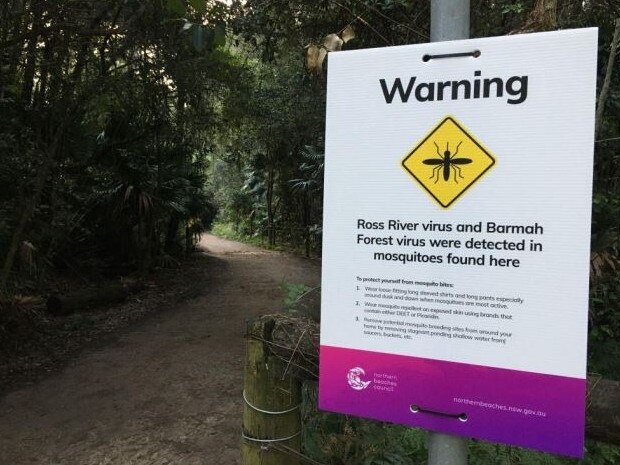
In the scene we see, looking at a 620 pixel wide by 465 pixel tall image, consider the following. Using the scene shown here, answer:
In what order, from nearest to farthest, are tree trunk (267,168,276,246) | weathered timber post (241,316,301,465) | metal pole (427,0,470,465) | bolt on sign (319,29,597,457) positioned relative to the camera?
bolt on sign (319,29,597,457)
metal pole (427,0,470,465)
weathered timber post (241,316,301,465)
tree trunk (267,168,276,246)

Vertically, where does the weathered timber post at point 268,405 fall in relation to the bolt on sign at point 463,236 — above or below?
below

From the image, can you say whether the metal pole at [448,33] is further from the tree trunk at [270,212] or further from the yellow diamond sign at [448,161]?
the tree trunk at [270,212]

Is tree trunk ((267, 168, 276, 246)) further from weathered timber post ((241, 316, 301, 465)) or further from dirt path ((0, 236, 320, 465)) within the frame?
weathered timber post ((241, 316, 301, 465))

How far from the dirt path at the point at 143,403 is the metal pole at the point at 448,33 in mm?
3171

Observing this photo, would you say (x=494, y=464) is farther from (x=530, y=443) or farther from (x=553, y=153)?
(x=553, y=153)

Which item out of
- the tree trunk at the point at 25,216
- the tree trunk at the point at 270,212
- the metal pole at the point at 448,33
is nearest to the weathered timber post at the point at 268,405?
the metal pole at the point at 448,33

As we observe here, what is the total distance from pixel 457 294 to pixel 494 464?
1397mm

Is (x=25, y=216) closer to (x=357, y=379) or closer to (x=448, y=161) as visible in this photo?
(x=357, y=379)

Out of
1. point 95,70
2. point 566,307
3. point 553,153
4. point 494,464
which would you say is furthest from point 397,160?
point 95,70

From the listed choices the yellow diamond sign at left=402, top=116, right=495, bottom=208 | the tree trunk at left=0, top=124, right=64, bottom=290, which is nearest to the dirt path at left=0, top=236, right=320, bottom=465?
the tree trunk at left=0, top=124, right=64, bottom=290

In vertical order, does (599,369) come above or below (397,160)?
below

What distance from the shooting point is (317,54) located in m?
2.84

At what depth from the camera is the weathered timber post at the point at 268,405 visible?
1.93 metres

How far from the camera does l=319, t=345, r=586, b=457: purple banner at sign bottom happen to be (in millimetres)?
1225
